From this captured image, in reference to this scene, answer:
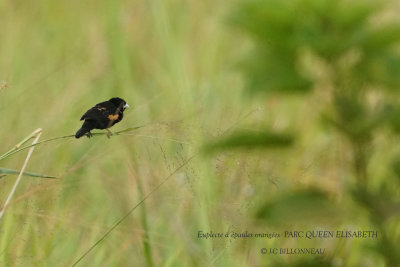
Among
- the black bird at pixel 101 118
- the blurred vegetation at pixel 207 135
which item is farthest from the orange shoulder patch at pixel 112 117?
the blurred vegetation at pixel 207 135

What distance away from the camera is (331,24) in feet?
3.59

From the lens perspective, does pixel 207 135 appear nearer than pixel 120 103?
Yes

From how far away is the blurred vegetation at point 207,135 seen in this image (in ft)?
3.48

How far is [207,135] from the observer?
2299 mm

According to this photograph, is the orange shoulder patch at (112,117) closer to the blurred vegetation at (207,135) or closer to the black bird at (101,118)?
the black bird at (101,118)

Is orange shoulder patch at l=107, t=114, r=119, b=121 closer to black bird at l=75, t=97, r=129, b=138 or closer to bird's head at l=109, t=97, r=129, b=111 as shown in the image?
black bird at l=75, t=97, r=129, b=138

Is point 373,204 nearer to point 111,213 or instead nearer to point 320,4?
point 320,4

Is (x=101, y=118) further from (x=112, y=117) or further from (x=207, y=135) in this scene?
(x=207, y=135)

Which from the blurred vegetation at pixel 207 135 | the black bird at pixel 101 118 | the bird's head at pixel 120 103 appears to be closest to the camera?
the blurred vegetation at pixel 207 135

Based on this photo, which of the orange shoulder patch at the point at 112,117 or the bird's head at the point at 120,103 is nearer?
the orange shoulder patch at the point at 112,117

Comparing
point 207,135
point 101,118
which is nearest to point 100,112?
point 101,118

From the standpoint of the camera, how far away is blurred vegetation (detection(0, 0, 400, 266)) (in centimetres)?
106

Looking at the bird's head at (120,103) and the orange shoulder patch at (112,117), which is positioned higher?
the bird's head at (120,103)

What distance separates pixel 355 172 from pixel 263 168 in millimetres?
1411
